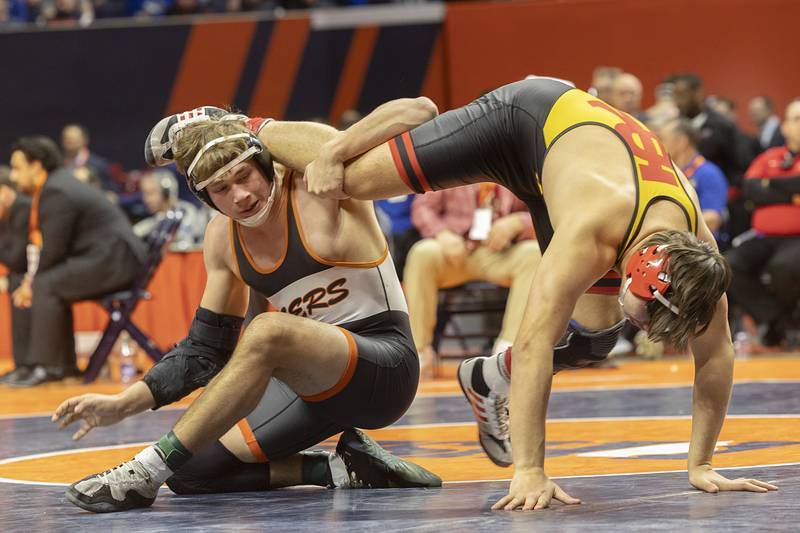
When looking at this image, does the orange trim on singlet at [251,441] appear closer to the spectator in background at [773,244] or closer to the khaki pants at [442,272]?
the khaki pants at [442,272]

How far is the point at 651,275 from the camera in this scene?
3180mm

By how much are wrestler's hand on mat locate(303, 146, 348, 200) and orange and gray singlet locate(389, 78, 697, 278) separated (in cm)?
17

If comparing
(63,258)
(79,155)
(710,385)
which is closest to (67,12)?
(79,155)

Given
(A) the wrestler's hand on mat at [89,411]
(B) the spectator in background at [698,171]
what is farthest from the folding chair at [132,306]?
(A) the wrestler's hand on mat at [89,411]

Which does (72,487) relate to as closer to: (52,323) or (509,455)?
(509,455)

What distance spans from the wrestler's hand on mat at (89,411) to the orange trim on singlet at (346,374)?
1.73 feet

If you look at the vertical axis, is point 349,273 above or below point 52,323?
above

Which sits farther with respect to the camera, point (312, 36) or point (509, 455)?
point (312, 36)

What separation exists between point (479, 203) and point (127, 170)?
6.05 m

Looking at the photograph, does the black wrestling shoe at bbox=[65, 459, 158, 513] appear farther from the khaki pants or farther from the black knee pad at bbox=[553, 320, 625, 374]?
the khaki pants

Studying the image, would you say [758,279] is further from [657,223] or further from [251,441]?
[657,223]

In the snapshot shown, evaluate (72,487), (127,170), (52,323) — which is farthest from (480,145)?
(127,170)

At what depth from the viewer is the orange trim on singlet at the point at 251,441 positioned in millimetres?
3945

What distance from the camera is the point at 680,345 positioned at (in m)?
3.25
